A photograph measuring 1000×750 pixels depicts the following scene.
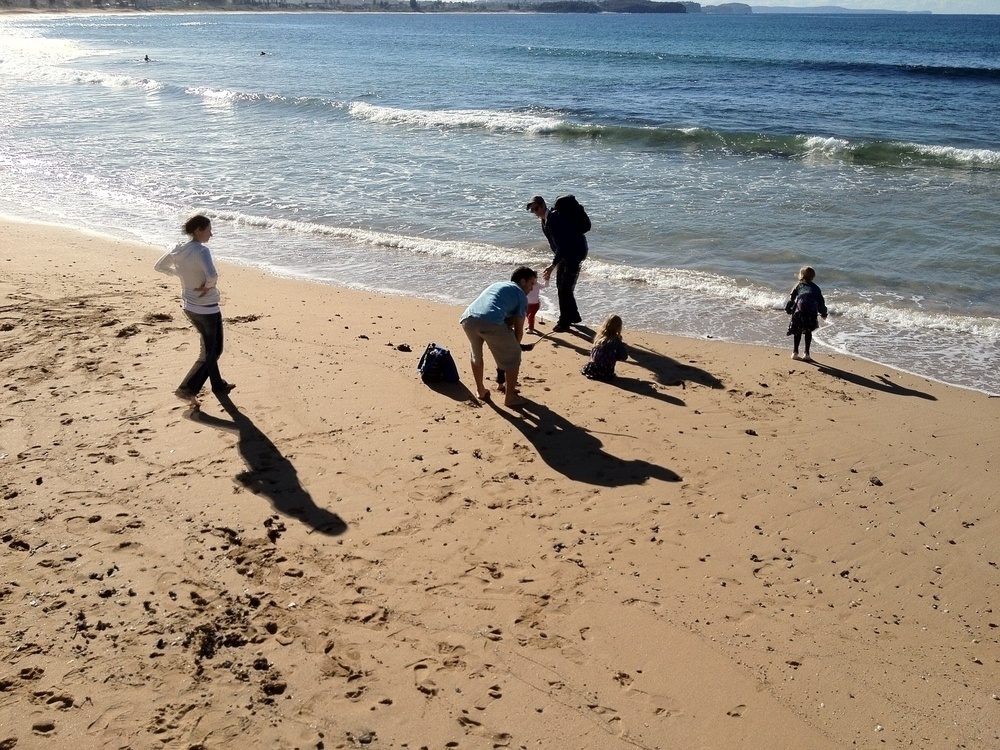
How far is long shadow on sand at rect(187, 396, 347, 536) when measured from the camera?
543 centimetres

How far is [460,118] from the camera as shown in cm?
2536

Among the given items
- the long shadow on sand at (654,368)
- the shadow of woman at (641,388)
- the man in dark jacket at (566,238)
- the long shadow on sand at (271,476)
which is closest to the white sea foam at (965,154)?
the man in dark jacket at (566,238)

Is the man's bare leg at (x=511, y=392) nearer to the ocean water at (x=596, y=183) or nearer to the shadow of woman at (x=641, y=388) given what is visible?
the shadow of woman at (x=641, y=388)

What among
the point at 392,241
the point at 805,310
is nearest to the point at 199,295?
the point at 805,310

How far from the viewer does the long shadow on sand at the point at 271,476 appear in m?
5.43

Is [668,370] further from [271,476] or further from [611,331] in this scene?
[271,476]

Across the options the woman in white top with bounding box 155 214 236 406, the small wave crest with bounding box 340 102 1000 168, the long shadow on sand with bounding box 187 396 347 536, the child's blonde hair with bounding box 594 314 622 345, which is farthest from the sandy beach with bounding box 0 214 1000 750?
the small wave crest with bounding box 340 102 1000 168

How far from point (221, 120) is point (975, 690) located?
25985 millimetres

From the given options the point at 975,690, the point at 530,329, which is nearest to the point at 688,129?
the point at 530,329

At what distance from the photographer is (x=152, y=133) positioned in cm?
2281

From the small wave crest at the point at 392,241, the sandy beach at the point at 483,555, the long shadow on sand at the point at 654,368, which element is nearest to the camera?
the sandy beach at the point at 483,555

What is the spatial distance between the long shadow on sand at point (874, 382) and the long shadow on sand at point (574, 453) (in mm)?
2994

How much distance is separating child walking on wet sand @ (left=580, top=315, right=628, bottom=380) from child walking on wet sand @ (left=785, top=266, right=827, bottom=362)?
2003 mm

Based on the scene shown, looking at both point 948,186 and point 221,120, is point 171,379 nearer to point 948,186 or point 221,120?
point 948,186
